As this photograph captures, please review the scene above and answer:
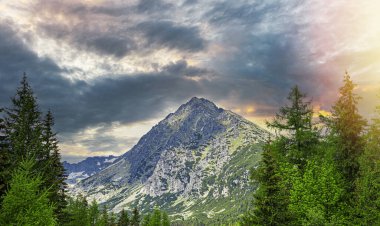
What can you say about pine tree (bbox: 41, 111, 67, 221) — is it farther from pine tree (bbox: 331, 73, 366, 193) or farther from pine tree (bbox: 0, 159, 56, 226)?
pine tree (bbox: 331, 73, 366, 193)

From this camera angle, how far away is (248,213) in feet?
91.5

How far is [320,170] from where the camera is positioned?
3384 cm

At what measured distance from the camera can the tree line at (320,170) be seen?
2748 centimetres

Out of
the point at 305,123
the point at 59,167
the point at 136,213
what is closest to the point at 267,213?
the point at 305,123

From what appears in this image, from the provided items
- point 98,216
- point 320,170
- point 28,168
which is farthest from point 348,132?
point 98,216

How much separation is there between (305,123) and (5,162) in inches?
1175

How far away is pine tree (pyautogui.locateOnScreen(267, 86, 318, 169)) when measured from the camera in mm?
39062

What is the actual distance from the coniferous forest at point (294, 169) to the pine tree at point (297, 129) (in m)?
0.10

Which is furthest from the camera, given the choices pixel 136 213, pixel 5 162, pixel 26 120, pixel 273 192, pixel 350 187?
pixel 136 213

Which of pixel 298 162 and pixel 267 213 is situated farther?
pixel 298 162

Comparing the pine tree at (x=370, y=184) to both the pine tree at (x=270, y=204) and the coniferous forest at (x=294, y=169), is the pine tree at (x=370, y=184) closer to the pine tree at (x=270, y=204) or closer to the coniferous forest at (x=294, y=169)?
the coniferous forest at (x=294, y=169)

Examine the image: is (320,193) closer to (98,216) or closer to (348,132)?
(348,132)

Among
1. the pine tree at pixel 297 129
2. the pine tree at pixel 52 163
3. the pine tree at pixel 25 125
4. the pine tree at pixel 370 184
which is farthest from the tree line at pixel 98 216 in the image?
the pine tree at pixel 370 184

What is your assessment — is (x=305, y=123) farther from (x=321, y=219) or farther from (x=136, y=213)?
(x=136, y=213)
